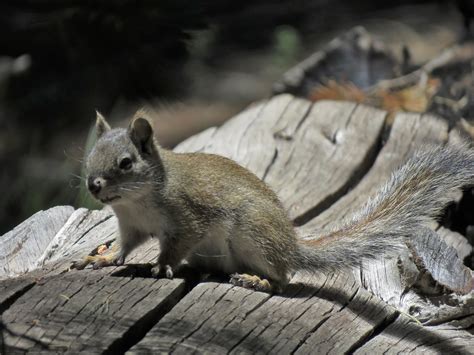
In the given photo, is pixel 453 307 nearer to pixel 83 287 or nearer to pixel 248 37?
pixel 83 287

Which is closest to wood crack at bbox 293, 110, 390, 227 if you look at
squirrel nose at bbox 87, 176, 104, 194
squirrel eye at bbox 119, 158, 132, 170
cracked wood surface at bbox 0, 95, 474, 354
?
cracked wood surface at bbox 0, 95, 474, 354

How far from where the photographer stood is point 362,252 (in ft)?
12.8

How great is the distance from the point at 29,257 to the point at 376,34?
296 inches

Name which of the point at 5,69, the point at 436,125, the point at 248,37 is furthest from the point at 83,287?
the point at 248,37

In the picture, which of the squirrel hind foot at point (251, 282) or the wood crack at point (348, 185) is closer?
the squirrel hind foot at point (251, 282)

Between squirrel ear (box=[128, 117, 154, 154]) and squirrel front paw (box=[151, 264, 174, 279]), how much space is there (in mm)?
584

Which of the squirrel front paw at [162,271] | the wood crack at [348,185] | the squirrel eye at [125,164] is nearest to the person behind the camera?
the squirrel front paw at [162,271]

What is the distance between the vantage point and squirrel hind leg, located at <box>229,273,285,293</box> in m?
3.61

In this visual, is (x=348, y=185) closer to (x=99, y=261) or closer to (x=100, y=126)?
(x=100, y=126)

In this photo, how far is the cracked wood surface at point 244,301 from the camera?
299 cm

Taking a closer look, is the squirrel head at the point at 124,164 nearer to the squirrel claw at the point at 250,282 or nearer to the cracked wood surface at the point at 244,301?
the cracked wood surface at the point at 244,301

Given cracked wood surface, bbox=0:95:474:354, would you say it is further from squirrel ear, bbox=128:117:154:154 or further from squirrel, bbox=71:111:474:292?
squirrel ear, bbox=128:117:154:154

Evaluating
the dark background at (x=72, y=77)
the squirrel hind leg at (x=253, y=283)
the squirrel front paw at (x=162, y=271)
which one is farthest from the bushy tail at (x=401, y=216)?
the dark background at (x=72, y=77)

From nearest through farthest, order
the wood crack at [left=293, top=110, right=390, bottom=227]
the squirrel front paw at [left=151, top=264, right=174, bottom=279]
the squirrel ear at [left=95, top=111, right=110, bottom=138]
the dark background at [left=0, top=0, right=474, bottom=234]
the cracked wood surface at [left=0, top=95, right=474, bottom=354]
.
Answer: the cracked wood surface at [left=0, top=95, right=474, bottom=354] → the squirrel front paw at [left=151, top=264, right=174, bottom=279] → the squirrel ear at [left=95, top=111, right=110, bottom=138] → the wood crack at [left=293, top=110, right=390, bottom=227] → the dark background at [left=0, top=0, right=474, bottom=234]
